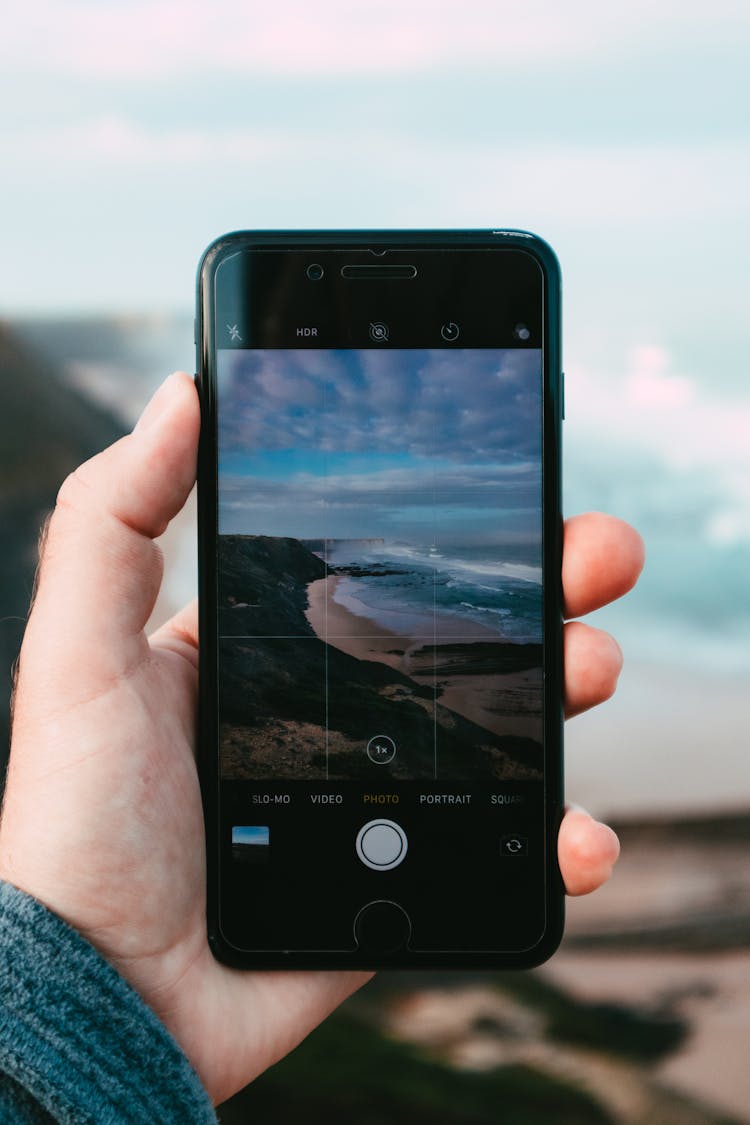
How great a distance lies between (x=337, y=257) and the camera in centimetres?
59

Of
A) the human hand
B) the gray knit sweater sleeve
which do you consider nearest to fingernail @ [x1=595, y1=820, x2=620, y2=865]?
the human hand

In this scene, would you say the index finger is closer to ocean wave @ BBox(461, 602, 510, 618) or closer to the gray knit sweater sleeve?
ocean wave @ BBox(461, 602, 510, 618)

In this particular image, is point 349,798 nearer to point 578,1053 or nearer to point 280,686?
point 280,686

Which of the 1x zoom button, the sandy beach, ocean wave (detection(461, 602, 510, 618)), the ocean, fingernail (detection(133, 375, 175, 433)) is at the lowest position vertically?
the 1x zoom button

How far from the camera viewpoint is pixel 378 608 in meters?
0.58

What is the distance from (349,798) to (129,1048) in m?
0.18

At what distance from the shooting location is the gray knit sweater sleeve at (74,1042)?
1.53 ft

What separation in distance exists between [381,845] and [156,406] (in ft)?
0.96

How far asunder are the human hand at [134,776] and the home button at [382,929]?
5 cm

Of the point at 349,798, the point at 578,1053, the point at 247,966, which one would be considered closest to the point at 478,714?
the point at 349,798

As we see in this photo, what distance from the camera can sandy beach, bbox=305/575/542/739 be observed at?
58 centimetres

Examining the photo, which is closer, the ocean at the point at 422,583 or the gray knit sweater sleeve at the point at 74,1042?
the gray knit sweater sleeve at the point at 74,1042

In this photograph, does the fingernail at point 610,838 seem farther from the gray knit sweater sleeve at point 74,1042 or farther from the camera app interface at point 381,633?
the gray knit sweater sleeve at point 74,1042

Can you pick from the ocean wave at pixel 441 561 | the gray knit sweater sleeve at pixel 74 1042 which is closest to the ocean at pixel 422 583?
the ocean wave at pixel 441 561
